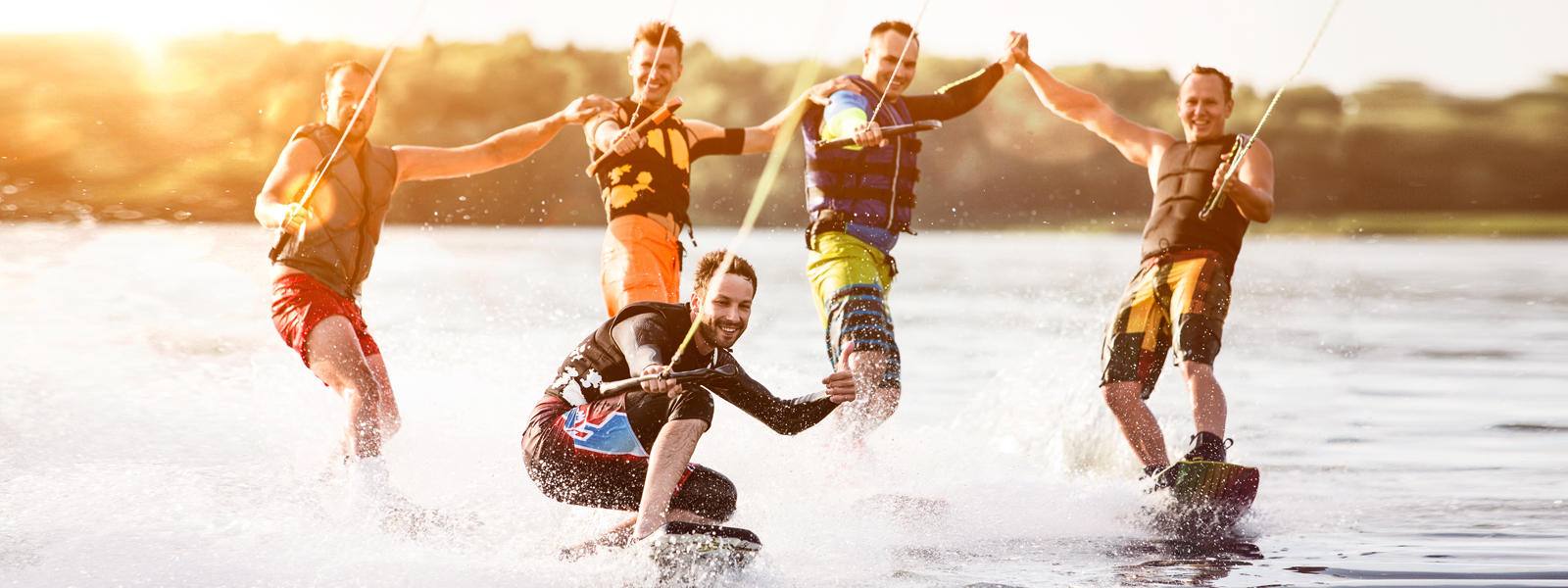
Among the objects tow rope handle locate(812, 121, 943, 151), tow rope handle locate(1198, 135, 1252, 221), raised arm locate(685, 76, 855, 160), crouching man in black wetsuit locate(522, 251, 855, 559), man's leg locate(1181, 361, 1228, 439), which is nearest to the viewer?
crouching man in black wetsuit locate(522, 251, 855, 559)

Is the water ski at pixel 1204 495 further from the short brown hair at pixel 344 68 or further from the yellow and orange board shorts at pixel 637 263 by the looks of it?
the short brown hair at pixel 344 68

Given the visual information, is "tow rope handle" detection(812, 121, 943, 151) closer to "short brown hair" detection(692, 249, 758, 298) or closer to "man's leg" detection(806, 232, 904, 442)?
"man's leg" detection(806, 232, 904, 442)

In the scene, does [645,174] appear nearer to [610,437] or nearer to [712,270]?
[712,270]

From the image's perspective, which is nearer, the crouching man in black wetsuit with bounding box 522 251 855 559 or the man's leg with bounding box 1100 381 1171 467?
the crouching man in black wetsuit with bounding box 522 251 855 559

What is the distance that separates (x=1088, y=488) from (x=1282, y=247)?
197 feet

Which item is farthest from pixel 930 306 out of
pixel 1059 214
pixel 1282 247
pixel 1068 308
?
pixel 1059 214

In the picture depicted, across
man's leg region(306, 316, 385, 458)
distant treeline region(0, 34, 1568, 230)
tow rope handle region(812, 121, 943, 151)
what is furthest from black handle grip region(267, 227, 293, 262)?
distant treeline region(0, 34, 1568, 230)

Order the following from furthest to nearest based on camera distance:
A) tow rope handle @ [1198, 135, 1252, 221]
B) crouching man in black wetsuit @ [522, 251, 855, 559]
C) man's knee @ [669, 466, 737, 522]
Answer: tow rope handle @ [1198, 135, 1252, 221] < man's knee @ [669, 466, 737, 522] < crouching man in black wetsuit @ [522, 251, 855, 559]

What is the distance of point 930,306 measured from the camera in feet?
78.2

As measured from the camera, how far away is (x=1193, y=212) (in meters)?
6.70

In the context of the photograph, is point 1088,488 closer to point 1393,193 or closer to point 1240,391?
point 1240,391

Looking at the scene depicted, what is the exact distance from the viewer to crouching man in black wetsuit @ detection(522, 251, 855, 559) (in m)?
4.94

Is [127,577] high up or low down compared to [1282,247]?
down

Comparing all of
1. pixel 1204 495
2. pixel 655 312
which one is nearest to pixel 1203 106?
pixel 1204 495
